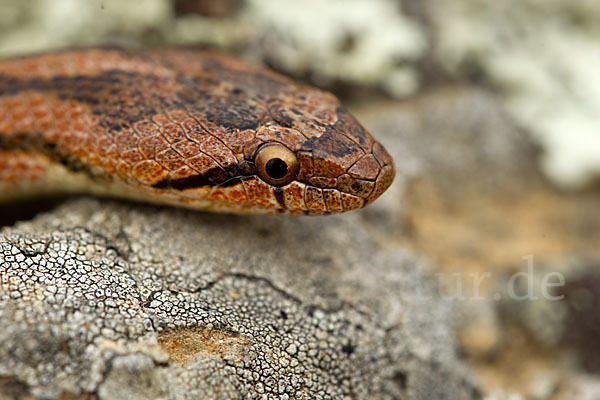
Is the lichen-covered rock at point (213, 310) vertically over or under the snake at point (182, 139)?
under

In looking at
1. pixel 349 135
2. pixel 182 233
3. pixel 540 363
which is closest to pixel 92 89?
pixel 182 233

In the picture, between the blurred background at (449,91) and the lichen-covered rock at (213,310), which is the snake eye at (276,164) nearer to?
the lichen-covered rock at (213,310)

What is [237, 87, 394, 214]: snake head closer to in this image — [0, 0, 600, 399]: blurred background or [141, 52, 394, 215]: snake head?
[141, 52, 394, 215]: snake head

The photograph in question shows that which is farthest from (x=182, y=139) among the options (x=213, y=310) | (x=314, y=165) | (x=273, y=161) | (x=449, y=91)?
(x=449, y=91)

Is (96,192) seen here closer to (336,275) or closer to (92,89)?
(92,89)

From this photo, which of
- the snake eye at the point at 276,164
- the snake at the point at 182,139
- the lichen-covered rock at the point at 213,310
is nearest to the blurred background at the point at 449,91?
the lichen-covered rock at the point at 213,310

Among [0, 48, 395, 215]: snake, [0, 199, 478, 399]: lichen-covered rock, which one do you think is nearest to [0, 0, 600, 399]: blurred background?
[0, 199, 478, 399]: lichen-covered rock
